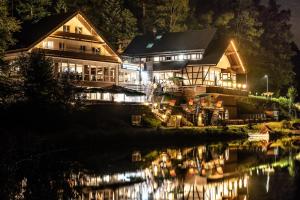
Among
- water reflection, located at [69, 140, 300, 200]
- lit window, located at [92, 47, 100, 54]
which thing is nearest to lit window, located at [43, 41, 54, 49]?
lit window, located at [92, 47, 100, 54]

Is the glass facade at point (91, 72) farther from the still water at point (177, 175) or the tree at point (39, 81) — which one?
the still water at point (177, 175)

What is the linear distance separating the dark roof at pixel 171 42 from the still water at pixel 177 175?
29.3 meters

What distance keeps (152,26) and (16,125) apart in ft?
161

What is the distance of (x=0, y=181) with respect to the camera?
22797 millimetres

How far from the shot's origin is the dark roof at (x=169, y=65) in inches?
2583

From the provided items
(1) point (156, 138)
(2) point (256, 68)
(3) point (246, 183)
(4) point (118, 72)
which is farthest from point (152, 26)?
(3) point (246, 183)

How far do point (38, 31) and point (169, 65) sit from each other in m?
19.7

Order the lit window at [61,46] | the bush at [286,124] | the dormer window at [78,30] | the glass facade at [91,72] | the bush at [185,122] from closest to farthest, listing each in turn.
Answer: the bush at [185,122]
the glass facade at [91,72]
the lit window at [61,46]
the dormer window at [78,30]
the bush at [286,124]

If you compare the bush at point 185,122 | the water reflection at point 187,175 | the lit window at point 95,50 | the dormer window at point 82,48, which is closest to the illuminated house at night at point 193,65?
the lit window at point 95,50

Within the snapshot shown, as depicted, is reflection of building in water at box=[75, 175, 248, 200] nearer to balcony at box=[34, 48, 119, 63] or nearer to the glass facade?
the glass facade

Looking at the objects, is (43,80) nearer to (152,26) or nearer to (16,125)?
(16,125)

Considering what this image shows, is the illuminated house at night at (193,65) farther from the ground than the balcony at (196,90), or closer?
farther from the ground

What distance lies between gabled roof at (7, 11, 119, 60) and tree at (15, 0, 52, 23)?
Answer: 29.4 ft

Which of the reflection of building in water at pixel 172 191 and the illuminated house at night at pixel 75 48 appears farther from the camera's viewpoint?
the illuminated house at night at pixel 75 48
